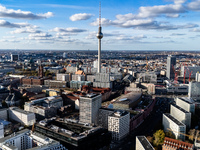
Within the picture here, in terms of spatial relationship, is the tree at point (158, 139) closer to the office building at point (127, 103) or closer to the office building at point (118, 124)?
the office building at point (118, 124)

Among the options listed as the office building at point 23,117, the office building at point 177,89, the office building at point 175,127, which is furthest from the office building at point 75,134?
the office building at point 177,89

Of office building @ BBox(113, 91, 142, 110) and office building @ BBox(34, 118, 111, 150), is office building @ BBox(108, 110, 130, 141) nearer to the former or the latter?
office building @ BBox(34, 118, 111, 150)

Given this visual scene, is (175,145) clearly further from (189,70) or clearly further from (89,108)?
(189,70)

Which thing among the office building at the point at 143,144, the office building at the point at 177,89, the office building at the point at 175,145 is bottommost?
the office building at the point at 175,145

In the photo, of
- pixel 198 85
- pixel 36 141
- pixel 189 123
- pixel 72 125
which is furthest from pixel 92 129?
pixel 198 85

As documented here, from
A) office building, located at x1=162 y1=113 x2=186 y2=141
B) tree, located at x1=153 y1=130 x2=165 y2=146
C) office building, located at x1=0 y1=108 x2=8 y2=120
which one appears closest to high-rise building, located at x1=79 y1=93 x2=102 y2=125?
tree, located at x1=153 y1=130 x2=165 y2=146

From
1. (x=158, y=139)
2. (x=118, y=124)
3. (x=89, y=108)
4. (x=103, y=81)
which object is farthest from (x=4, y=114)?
(x=103, y=81)

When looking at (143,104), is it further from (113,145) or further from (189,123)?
(113,145)
